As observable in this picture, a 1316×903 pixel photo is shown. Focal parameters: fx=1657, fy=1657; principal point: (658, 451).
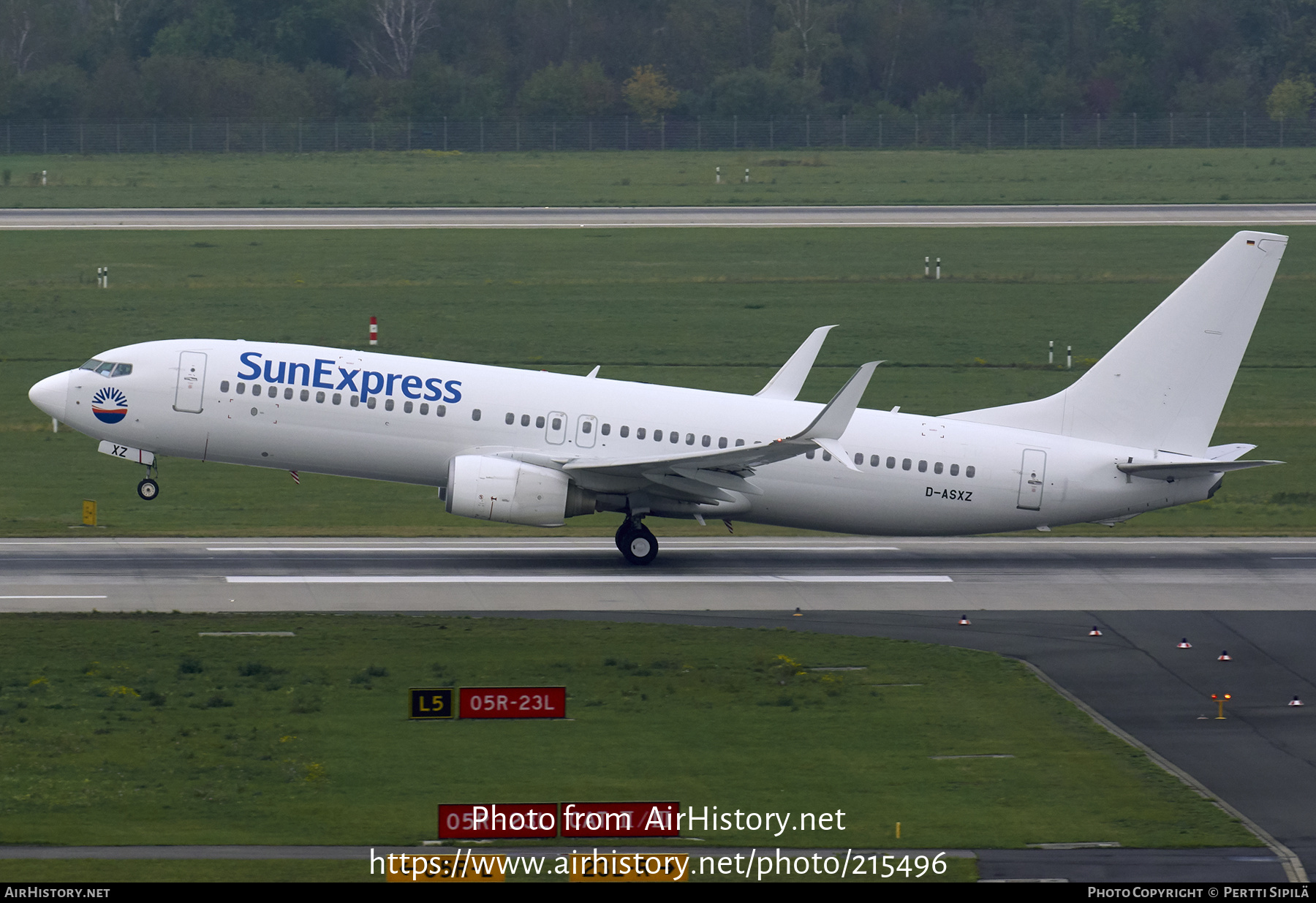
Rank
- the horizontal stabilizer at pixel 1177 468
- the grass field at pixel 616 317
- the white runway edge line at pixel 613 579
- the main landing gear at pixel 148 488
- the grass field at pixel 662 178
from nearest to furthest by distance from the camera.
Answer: the white runway edge line at pixel 613 579 < the horizontal stabilizer at pixel 1177 468 < the main landing gear at pixel 148 488 < the grass field at pixel 616 317 < the grass field at pixel 662 178

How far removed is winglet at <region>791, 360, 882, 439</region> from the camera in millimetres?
33938

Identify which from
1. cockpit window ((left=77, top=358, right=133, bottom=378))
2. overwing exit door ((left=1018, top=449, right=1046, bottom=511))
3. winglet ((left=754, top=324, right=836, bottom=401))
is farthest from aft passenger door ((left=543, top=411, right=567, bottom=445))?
overwing exit door ((left=1018, top=449, right=1046, bottom=511))

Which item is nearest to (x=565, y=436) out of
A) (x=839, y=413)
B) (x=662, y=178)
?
(x=839, y=413)

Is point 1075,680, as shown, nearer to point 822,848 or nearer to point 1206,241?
point 822,848

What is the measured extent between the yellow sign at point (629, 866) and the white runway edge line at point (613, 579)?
17.2m

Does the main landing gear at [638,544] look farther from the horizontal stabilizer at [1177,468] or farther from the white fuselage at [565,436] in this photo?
the horizontal stabilizer at [1177,468]

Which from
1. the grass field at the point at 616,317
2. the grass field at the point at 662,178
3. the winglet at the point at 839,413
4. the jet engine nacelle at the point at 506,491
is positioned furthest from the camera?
the grass field at the point at 662,178

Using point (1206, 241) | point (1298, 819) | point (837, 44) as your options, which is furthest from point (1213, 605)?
point (837, 44)

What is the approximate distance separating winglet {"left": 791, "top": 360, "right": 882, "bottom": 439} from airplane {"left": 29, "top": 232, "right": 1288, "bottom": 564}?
9.41 feet

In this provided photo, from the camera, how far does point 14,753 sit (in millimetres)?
23609

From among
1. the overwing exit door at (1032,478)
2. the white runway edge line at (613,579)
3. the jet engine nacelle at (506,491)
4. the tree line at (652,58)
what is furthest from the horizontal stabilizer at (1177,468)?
the tree line at (652,58)

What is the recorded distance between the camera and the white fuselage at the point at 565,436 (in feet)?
124

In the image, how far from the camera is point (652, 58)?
158 metres

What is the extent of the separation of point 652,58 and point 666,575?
416ft
